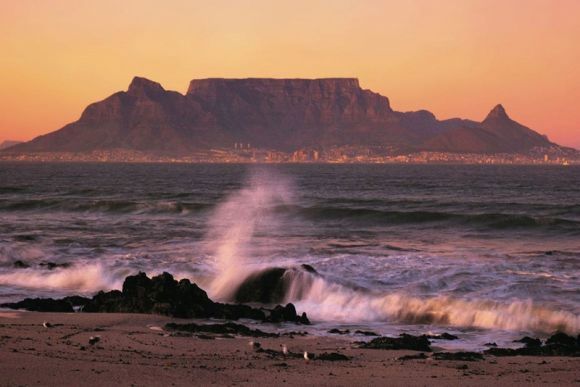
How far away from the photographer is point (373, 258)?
89.7ft

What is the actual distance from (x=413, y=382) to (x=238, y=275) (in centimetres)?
1231

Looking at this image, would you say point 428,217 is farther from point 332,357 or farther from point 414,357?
point 332,357

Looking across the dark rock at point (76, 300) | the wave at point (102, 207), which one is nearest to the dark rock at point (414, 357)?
the dark rock at point (76, 300)

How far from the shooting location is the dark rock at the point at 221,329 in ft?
50.6

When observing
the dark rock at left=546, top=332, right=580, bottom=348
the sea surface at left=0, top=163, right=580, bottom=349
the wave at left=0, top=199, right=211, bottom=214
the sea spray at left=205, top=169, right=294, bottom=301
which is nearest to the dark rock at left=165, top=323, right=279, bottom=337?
the sea surface at left=0, top=163, right=580, bottom=349

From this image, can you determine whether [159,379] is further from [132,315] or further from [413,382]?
[132,315]

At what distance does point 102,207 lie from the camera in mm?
55906

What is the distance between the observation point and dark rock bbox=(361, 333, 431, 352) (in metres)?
14.2

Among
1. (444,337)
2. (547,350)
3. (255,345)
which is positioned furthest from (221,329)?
(547,350)

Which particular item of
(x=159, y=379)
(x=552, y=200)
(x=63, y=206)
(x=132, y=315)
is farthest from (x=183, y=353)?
(x=552, y=200)

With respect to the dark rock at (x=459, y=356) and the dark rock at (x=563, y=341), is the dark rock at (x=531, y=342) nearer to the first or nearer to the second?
A: the dark rock at (x=563, y=341)

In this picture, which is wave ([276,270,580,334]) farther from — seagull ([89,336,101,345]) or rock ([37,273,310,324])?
seagull ([89,336,101,345])

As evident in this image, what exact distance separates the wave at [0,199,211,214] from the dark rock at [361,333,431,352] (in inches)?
1533

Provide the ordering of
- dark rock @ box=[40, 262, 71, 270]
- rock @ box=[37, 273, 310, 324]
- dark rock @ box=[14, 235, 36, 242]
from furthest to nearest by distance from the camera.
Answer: dark rock @ box=[14, 235, 36, 242], dark rock @ box=[40, 262, 71, 270], rock @ box=[37, 273, 310, 324]
